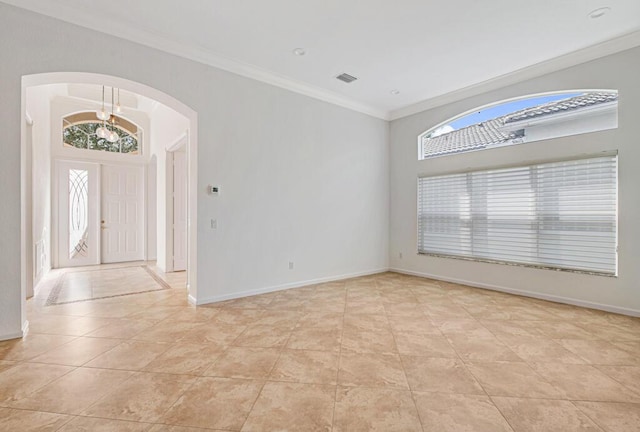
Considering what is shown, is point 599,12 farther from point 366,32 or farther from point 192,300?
→ point 192,300

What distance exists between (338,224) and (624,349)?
3821mm

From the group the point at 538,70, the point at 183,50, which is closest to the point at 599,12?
the point at 538,70

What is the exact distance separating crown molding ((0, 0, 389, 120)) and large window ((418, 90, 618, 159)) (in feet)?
5.82

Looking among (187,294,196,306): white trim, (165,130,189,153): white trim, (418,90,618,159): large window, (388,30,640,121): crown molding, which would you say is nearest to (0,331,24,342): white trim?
(187,294,196,306): white trim

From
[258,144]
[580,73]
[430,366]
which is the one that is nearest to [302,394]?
[430,366]

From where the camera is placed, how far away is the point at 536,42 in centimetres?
361

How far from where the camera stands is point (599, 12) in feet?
10.0

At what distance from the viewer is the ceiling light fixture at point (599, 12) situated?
301 centimetres

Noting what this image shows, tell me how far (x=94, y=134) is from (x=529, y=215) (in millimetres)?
8940

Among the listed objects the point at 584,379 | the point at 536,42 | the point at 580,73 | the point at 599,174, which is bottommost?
the point at 584,379

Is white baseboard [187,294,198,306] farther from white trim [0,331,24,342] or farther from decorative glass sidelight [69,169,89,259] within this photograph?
decorative glass sidelight [69,169,89,259]

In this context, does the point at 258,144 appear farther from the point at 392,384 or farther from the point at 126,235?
the point at 126,235

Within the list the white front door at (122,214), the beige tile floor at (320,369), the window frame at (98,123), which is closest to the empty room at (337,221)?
the beige tile floor at (320,369)

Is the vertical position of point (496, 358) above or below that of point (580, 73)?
below
